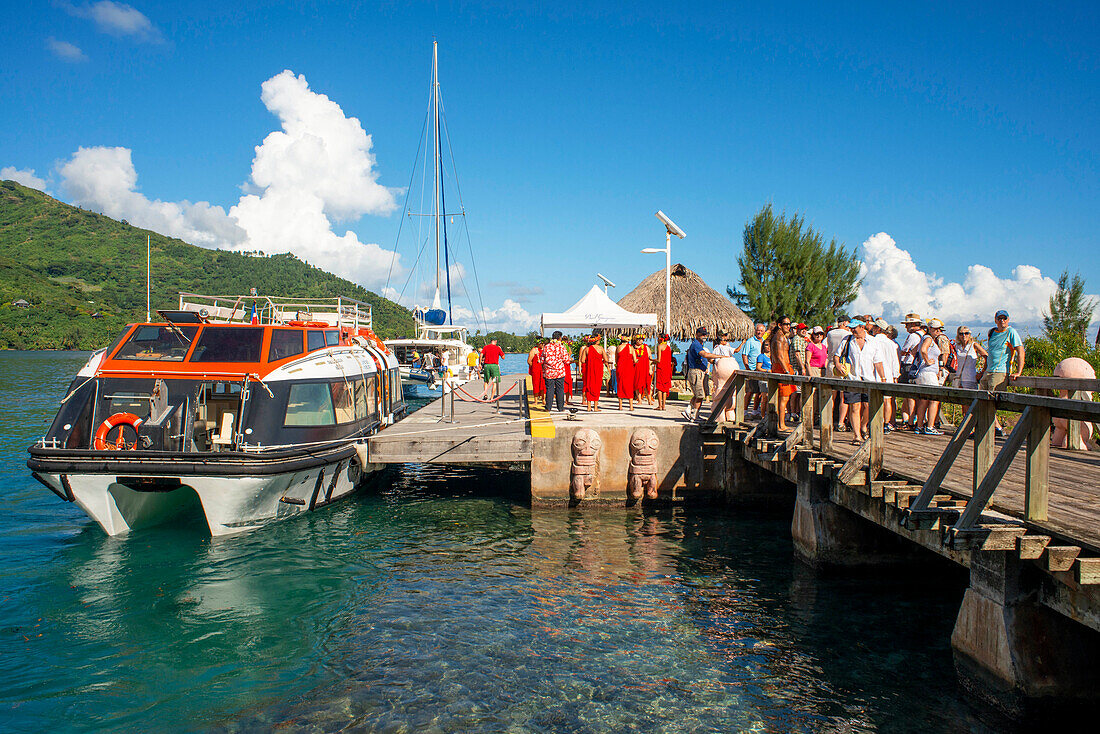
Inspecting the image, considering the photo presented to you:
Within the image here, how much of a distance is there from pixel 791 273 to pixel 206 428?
3337cm

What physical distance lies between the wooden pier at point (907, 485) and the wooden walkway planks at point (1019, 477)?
0.09 feet

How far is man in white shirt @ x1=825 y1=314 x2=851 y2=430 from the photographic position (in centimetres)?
1122

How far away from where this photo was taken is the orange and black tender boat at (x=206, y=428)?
9.96 metres

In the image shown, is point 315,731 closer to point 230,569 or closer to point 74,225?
point 230,569

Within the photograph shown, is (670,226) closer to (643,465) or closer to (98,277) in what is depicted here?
(643,465)

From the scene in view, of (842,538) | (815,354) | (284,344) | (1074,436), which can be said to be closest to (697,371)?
(815,354)

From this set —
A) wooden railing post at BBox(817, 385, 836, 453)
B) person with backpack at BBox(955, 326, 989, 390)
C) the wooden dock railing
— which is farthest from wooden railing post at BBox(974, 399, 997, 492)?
person with backpack at BBox(955, 326, 989, 390)

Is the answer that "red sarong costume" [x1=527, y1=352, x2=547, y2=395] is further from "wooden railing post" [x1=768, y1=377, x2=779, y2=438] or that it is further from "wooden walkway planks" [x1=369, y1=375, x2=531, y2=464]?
"wooden railing post" [x1=768, y1=377, x2=779, y2=438]

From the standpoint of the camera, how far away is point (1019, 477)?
6.93 m

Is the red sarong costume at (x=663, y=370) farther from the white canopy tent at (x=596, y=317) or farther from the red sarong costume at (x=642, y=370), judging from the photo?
the white canopy tent at (x=596, y=317)

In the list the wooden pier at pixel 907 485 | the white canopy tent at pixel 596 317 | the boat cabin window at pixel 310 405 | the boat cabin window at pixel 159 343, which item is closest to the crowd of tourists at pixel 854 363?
the wooden pier at pixel 907 485

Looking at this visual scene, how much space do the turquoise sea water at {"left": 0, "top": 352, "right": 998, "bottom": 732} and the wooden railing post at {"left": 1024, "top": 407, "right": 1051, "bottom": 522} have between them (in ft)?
6.16

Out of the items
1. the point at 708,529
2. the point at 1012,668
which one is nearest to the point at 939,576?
the point at 708,529

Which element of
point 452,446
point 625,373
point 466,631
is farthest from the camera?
point 625,373
